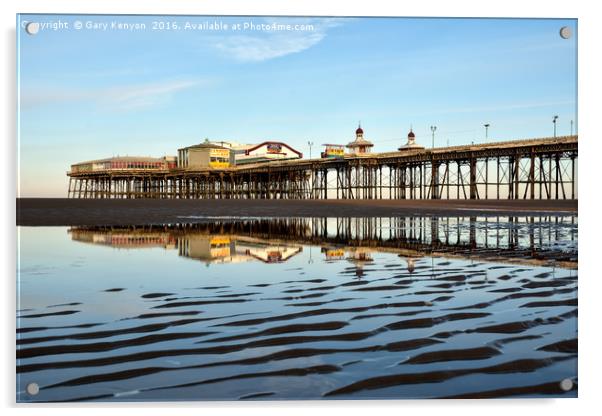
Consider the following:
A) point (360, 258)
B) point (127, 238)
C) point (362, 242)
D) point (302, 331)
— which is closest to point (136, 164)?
point (127, 238)

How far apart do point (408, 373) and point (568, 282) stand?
12.4 ft

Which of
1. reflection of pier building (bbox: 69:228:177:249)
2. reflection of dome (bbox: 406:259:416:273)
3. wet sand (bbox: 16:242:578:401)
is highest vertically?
reflection of pier building (bbox: 69:228:177:249)

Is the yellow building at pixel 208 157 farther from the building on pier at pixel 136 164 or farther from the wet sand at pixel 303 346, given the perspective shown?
the wet sand at pixel 303 346

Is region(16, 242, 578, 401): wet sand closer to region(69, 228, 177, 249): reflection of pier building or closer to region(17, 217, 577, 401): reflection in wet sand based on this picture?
region(17, 217, 577, 401): reflection in wet sand

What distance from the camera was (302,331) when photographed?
15.8 ft

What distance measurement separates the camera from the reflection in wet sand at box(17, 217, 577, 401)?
399 cm

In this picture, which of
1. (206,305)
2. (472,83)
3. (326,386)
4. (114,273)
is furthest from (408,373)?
(472,83)

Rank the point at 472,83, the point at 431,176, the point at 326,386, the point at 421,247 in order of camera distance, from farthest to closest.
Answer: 1. the point at 431,176
2. the point at 421,247
3. the point at 472,83
4. the point at 326,386

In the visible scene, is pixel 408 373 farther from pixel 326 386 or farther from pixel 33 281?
pixel 33 281

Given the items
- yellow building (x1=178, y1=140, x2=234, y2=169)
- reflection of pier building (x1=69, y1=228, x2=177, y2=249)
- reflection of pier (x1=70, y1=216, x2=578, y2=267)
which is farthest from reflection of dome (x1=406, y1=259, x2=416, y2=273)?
yellow building (x1=178, y1=140, x2=234, y2=169)

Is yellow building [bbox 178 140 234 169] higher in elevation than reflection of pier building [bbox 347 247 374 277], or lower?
higher

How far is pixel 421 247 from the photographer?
35.4ft
